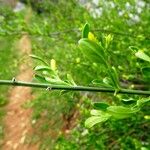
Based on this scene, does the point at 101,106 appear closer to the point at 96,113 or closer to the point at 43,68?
the point at 96,113

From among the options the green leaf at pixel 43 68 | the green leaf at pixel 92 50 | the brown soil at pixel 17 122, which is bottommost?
the brown soil at pixel 17 122

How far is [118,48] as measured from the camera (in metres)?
3.21

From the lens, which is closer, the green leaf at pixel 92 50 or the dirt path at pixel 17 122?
the green leaf at pixel 92 50

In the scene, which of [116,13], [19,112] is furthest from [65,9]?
[19,112]

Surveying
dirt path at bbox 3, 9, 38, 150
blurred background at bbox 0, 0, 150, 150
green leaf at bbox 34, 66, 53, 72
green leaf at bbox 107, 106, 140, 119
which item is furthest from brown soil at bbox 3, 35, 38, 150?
green leaf at bbox 107, 106, 140, 119

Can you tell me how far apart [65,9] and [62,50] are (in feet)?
1.47

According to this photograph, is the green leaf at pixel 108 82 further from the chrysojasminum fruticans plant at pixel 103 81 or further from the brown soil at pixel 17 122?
the brown soil at pixel 17 122

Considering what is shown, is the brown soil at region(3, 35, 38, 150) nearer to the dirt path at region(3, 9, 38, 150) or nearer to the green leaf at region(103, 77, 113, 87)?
the dirt path at region(3, 9, 38, 150)

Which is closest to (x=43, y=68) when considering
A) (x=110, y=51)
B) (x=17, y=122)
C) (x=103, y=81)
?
(x=103, y=81)

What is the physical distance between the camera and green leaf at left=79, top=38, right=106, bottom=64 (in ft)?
3.47

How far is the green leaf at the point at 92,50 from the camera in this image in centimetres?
106

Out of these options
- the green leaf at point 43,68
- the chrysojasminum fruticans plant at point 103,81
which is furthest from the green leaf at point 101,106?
the green leaf at point 43,68

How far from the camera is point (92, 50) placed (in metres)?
1.07

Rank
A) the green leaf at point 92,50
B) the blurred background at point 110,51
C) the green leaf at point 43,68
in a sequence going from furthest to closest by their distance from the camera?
the blurred background at point 110,51, the green leaf at point 43,68, the green leaf at point 92,50
